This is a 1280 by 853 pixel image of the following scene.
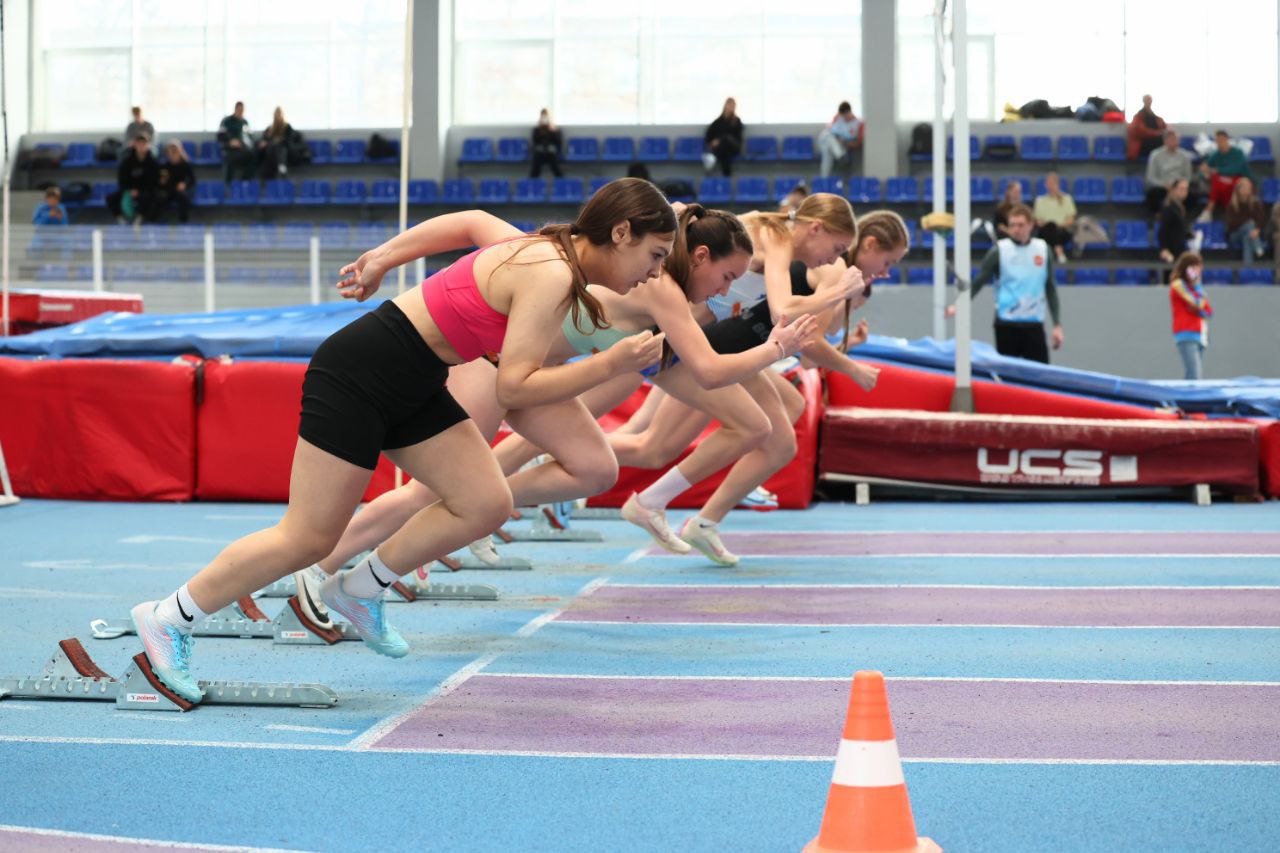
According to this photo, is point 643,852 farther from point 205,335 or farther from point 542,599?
point 205,335

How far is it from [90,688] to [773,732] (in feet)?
5.85

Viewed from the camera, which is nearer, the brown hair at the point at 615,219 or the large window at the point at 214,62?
the brown hair at the point at 615,219

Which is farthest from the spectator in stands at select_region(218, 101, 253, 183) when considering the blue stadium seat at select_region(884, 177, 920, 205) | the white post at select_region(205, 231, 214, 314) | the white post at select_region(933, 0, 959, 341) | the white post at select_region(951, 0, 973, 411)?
the white post at select_region(951, 0, 973, 411)

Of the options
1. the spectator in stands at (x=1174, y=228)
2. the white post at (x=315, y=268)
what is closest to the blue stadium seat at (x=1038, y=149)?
the spectator in stands at (x=1174, y=228)

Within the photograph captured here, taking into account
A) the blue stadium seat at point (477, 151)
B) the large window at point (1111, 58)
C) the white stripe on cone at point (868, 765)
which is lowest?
the white stripe on cone at point (868, 765)

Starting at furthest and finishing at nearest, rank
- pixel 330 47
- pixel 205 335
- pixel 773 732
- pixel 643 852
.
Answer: pixel 330 47 → pixel 205 335 → pixel 773 732 → pixel 643 852

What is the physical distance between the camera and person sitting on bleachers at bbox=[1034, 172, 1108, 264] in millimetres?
18125

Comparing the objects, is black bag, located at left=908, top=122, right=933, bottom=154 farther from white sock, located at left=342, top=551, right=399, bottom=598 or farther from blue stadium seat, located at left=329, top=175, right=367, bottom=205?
white sock, located at left=342, top=551, right=399, bottom=598

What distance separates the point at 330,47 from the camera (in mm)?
24391

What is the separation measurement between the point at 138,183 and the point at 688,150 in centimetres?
812

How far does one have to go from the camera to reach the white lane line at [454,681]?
346cm

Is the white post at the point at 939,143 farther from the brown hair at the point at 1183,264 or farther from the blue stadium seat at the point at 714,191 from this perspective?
the blue stadium seat at the point at 714,191

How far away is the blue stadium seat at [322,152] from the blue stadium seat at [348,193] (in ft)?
2.72

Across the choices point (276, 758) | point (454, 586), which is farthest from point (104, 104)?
point (276, 758)
